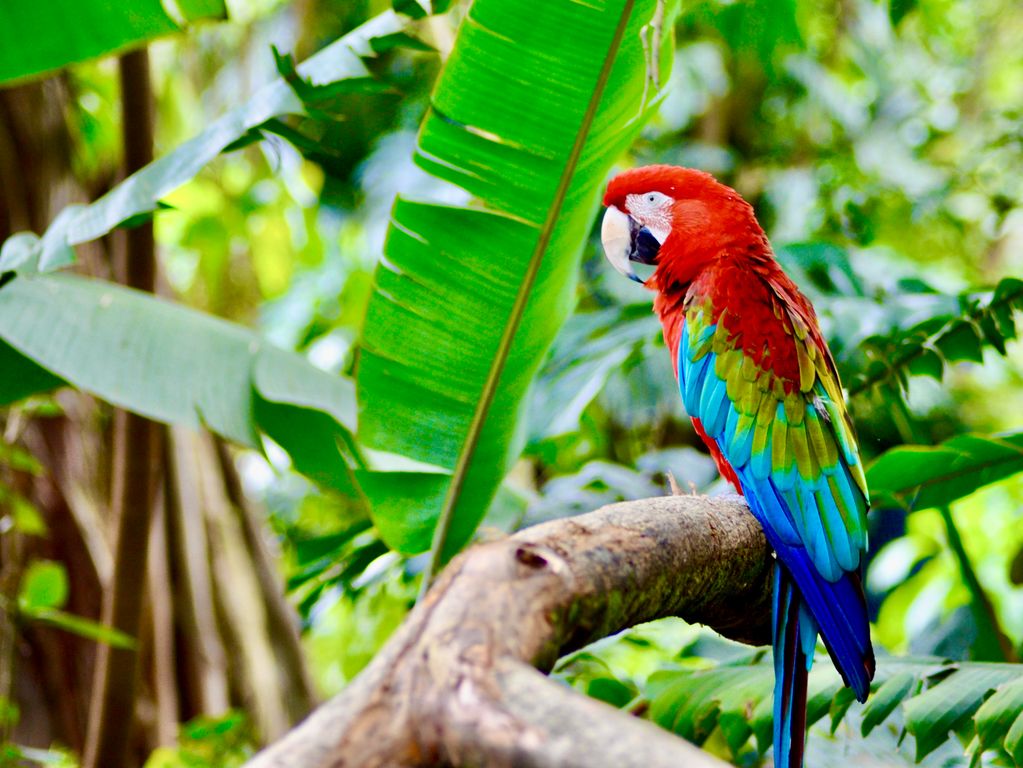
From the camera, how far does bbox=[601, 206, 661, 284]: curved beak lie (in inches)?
50.6

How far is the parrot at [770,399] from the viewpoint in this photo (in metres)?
0.92

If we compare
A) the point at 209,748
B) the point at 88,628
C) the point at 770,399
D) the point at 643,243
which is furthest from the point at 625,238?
the point at 209,748

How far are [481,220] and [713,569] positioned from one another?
41 cm

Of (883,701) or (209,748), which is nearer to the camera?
(883,701)

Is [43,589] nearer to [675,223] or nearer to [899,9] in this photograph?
[675,223]

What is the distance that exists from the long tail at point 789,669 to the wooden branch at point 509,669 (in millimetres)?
360

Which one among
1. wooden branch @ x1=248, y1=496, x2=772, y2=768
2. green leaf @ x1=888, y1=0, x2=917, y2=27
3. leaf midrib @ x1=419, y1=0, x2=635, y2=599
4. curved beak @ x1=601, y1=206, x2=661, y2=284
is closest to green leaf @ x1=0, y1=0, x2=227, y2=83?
leaf midrib @ x1=419, y1=0, x2=635, y2=599

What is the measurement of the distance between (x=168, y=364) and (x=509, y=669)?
0.72 meters

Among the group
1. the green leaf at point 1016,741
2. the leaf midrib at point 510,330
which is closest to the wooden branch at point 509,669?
the leaf midrib at point 510,330

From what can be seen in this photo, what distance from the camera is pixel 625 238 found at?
1.30m

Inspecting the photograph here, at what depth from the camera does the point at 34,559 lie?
1850mm

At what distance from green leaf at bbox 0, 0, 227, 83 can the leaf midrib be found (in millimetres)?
449

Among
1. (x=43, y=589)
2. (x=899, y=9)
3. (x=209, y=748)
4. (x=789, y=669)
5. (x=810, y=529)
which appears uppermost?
(x=899, y=9)

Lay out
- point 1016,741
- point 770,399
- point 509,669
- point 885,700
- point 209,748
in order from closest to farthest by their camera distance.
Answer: point 509,669
point 1016,741
point 885,700
point 770,399
point 209,748
